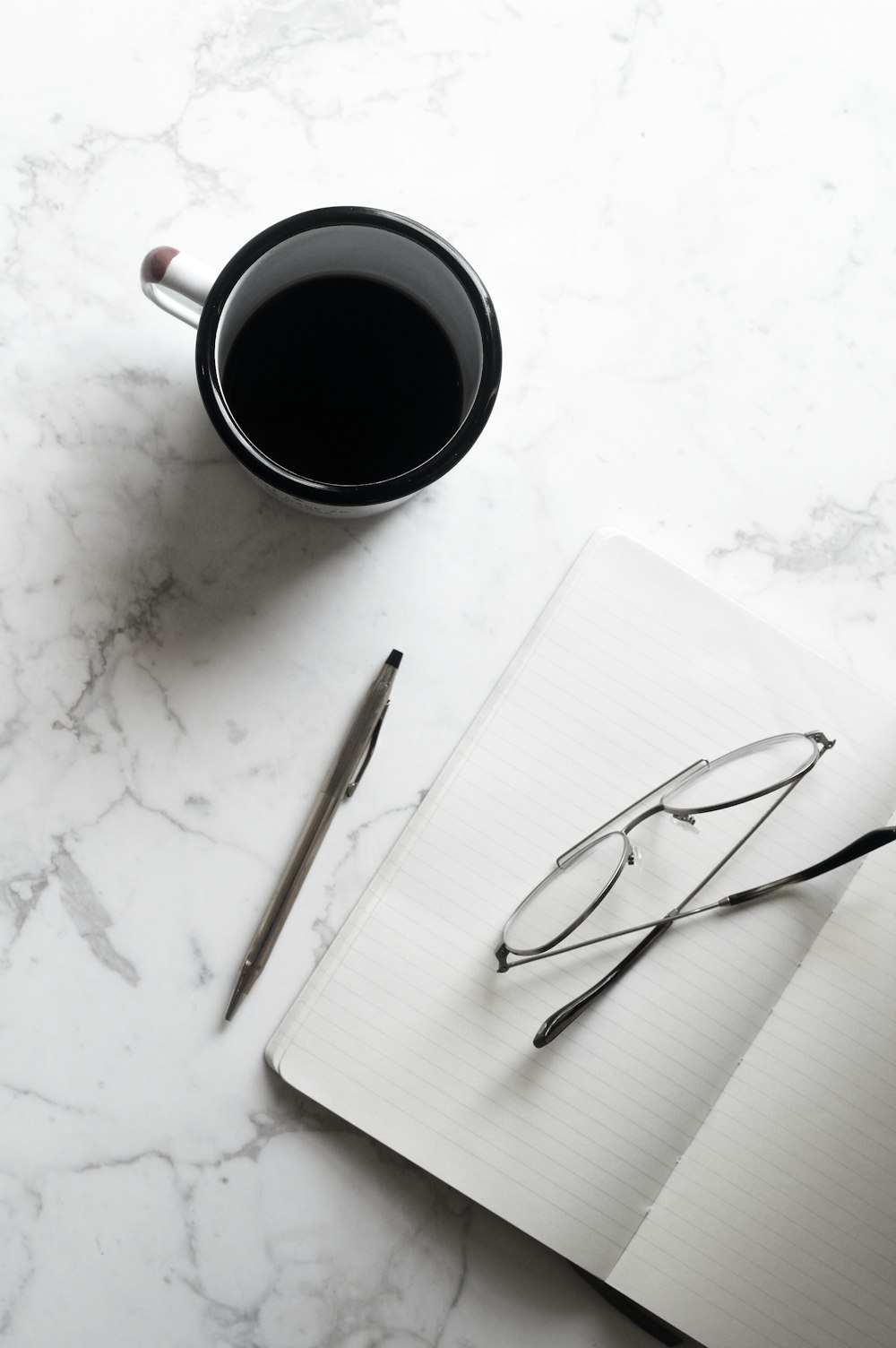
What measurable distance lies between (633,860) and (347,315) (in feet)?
1.19

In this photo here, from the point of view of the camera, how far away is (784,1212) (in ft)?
1.94

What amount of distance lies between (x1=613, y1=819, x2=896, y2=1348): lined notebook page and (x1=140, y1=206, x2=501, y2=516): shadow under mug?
0.41 meters

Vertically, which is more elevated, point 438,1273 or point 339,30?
point 339,30

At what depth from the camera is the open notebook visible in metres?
0.59

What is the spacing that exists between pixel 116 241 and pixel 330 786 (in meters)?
0.38

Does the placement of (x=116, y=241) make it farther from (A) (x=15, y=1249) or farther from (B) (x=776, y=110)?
(A) (x=15, y=1249)

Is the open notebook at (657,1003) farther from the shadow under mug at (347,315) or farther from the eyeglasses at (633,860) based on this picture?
Answer: the shadow under mug at (347,315)

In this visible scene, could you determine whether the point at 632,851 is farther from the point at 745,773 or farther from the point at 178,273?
the point at 178,273

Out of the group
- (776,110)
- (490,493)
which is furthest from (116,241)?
(776,110)

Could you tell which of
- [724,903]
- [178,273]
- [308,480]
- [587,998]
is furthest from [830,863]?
[178,273]

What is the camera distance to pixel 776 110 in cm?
67

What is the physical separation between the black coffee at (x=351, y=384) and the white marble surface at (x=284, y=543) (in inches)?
4.5

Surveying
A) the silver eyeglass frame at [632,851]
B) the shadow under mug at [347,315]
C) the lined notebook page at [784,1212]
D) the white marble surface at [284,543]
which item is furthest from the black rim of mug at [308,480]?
the lined notebook page at [784,1212]

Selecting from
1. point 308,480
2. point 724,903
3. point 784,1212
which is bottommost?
point 784,1212
